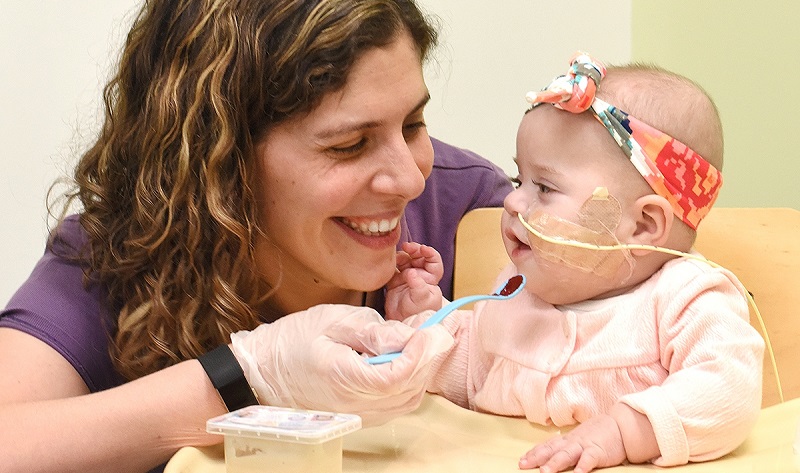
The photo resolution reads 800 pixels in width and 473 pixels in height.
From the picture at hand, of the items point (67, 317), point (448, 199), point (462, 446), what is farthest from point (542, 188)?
point (67, 317)

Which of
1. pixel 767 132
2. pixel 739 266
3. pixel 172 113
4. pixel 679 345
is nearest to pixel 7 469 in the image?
pixel 172 113

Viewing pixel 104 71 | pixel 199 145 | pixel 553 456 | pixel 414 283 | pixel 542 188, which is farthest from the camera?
pixel 104 71

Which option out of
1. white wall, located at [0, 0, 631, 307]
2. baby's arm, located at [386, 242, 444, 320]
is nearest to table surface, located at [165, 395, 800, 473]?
baby's arm, located at [386, 242, 444, 320]

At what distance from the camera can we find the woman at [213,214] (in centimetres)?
120

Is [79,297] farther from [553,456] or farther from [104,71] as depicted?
[104,71]

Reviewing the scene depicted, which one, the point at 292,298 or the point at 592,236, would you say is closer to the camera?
the point at 592,236

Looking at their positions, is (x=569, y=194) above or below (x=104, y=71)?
below

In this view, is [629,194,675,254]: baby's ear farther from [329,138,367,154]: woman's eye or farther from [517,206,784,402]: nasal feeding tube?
[329,138,367,154]: woman's eye

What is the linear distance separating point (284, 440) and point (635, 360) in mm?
488

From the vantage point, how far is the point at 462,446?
46.1 inches

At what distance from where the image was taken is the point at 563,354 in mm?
1227

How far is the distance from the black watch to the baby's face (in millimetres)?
416

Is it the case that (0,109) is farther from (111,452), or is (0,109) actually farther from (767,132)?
(767,132)

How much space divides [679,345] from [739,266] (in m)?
0.36
